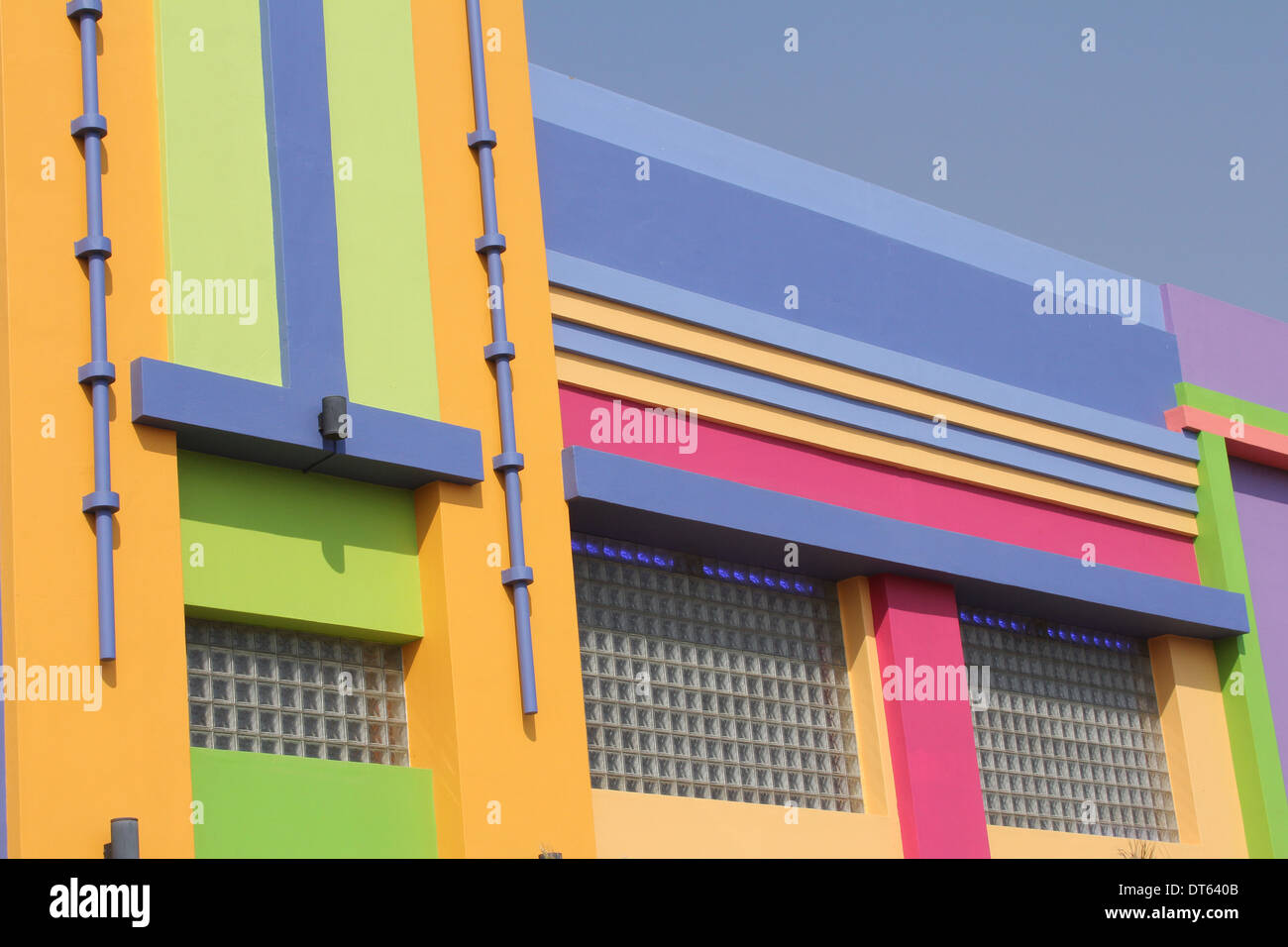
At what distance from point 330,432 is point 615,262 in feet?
11.1

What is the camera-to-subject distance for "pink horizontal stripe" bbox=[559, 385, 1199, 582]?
42.1 feet

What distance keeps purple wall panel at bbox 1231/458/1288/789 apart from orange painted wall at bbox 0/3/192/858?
10.8 m

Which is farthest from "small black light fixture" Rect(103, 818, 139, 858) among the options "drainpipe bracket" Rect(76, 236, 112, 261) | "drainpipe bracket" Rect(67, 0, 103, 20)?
"drainpipe bracket" Rect(67, 0, 103, 20)

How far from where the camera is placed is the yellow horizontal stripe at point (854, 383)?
1288 centimetres

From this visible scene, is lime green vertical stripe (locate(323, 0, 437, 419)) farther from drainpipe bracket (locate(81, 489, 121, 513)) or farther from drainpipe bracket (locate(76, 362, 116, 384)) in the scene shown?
drainpipe bracket (locate(81, 489, 121, 513))

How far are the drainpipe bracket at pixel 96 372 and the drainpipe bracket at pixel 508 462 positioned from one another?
266cm

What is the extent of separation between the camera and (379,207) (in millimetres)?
11688

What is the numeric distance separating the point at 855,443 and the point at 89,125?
257 inches

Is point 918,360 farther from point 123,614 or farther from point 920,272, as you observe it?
point 123,614

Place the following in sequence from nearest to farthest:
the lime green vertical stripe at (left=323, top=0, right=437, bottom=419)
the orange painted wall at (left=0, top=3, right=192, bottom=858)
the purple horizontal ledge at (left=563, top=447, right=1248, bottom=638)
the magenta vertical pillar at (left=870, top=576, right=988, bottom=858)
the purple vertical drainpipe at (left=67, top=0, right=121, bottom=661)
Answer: the orange painted wall at (left=0, top=3, right=192, bottom=858) → the purple vertical drainpipe at (left=67, top=0, right=121, bottom=661) → the lime green vertical stripe at (left=323, top=0, right=437, bottom=419) → the purple horizontal ledge at (left=563, top=447, right=1248, bottom=638) → the magenta vertical pillar at (left=870, top=576, right=988, bottom=858)

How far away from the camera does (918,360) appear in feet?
48.7

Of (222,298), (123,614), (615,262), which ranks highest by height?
(615,262)

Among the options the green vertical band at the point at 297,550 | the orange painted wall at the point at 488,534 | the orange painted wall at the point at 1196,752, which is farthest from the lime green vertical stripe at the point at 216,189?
the orange painted wall at the point at 1196,752
